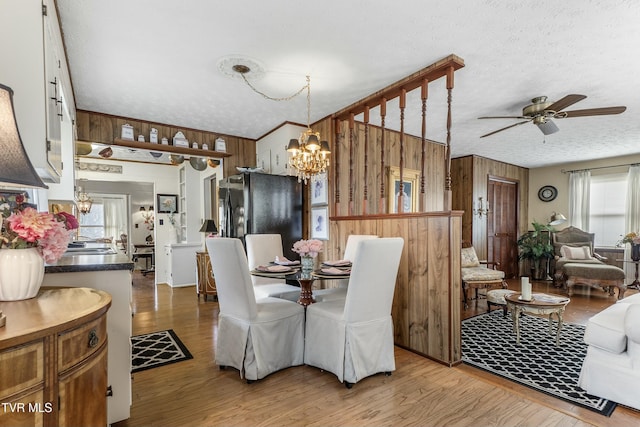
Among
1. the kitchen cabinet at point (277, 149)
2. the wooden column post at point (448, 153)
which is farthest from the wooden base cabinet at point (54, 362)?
the kitchen cabinet at point (277, 149)

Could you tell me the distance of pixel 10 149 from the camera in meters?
0.95

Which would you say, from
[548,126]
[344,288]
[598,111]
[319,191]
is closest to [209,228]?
[319,191]

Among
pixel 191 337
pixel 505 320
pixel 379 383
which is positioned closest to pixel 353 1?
pixel 379 383

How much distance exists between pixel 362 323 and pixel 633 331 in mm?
1682

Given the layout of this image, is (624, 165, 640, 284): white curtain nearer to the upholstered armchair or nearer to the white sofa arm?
the upholstered armchair

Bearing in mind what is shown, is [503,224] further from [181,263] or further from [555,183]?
[181,263]

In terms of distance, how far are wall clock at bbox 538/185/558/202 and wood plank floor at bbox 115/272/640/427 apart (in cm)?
642

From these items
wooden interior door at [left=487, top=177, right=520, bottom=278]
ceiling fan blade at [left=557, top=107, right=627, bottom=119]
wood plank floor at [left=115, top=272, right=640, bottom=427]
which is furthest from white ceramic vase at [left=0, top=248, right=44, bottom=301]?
wooden interior door at [left=487, top=177, right=520, bottom=278]

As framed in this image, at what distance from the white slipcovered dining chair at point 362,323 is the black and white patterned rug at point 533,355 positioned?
37.3 inches

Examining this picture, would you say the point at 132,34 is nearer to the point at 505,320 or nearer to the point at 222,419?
the point at 222,419

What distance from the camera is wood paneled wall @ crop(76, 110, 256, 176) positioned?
13.3ft

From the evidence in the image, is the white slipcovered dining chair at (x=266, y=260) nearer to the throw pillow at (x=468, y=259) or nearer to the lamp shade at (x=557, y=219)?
the throw pillow at (x=468, y=259)

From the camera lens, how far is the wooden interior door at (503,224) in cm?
693

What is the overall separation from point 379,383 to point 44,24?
3012 millimetres
